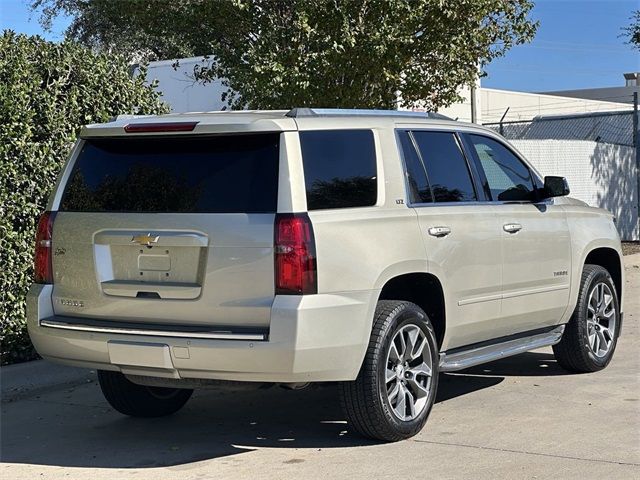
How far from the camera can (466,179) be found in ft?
22.9

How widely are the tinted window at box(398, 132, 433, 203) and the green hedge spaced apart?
3.42 m

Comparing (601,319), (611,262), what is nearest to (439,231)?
(601,319)

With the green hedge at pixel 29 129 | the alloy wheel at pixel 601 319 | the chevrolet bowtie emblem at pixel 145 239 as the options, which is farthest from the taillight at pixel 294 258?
the green hedge at pixel 29 129

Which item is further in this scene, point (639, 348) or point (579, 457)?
point (639, 348)

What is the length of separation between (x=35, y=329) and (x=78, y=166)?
3.40 ft

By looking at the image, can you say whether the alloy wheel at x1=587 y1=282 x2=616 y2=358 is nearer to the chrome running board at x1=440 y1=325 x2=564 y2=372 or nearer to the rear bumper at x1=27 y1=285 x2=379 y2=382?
the chrome running board at x1=440 y1=325 x2=564 y2=372

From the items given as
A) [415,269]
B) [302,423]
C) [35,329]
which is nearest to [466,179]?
[415,269]

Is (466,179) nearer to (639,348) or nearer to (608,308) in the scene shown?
(608,308)

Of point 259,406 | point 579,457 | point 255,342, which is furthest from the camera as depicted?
point 259,406

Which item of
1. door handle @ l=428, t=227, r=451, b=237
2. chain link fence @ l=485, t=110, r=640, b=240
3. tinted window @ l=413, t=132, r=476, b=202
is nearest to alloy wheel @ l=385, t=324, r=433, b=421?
door handle @ l=428, t=227, r=451, b=237

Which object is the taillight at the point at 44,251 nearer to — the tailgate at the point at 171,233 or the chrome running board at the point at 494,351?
the tailgate at the point at 171,233

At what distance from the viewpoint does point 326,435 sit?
250 inches

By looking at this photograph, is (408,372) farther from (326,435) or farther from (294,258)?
(294,258)

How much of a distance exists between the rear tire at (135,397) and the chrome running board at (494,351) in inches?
77.2
